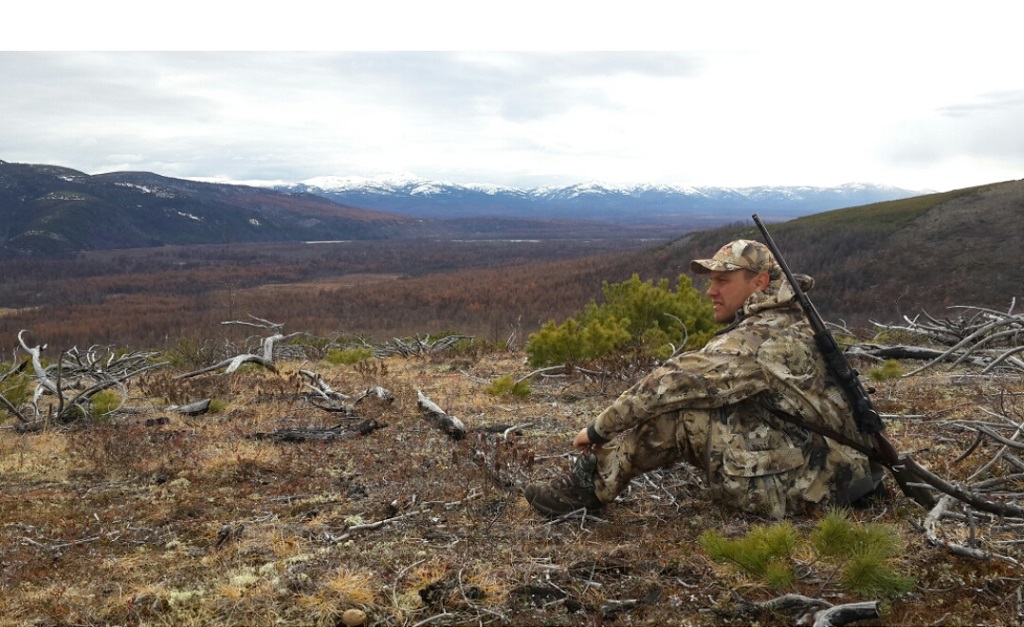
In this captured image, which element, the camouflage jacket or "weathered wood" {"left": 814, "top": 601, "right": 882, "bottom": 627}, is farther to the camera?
the camouflage jacket

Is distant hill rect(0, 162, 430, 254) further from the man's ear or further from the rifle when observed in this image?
the rifle

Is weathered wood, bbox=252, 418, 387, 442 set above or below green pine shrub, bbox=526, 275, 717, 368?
below

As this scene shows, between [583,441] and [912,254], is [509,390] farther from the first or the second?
[912,254]

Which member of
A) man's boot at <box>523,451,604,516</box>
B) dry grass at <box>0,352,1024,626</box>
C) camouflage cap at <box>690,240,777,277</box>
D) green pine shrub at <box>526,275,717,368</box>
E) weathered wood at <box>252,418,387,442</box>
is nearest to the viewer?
dry grass at <box>0,352,1024,626</box>

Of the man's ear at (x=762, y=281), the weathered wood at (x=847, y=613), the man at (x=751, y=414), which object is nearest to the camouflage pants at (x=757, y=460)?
the man at (x=751, y=414)

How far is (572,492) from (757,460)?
1054mm

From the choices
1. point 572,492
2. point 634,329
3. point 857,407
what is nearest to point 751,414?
point 857,407

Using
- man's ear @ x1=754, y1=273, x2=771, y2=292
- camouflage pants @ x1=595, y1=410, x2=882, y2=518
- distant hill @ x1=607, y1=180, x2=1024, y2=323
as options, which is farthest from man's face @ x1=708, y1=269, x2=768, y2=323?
distant hill @ x1=607, y1=180, x2=1024, y2=323

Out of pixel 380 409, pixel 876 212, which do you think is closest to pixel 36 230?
pixel 876 212

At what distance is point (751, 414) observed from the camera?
3496 mm

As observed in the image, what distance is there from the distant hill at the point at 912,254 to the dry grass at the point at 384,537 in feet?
103

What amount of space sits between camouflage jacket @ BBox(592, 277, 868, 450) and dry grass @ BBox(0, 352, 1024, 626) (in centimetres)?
57

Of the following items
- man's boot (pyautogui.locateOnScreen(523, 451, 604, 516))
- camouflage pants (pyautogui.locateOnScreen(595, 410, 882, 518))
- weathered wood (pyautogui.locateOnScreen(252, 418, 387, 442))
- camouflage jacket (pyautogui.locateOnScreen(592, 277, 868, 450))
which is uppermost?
camouflage jacket (pyautogui.locateOnScreen(592, 277, 868, 450))

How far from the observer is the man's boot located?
3836mm
